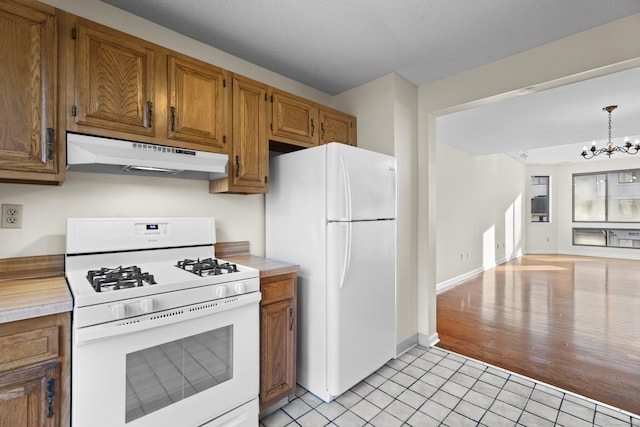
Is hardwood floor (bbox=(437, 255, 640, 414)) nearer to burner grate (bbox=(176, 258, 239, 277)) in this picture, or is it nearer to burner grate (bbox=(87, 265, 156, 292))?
burner grate (bbox=(176, 258, 239, 277))

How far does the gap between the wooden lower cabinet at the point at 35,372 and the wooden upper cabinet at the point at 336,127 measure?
212 cm

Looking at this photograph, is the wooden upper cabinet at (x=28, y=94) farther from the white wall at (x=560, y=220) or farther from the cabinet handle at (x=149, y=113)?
the white wall at (x=560, y=220)

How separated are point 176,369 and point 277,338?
0.67 meters

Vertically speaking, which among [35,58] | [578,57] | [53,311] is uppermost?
[578,57]

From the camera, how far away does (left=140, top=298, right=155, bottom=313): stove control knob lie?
135 cm

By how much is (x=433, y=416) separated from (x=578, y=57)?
8.68 feet

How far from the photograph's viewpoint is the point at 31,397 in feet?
3.87

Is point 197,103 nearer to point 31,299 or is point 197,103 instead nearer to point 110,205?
point 110,205

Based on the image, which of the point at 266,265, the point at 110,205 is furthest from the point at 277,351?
the point at 110,205

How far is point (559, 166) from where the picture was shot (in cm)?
938

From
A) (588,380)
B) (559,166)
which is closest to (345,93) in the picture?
(588,380)

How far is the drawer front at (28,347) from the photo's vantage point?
1.12 meters

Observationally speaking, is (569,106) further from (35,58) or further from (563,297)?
(35,58)

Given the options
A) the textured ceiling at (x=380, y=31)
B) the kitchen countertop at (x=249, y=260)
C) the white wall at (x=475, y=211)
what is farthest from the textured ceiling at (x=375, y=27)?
the white wall at (x=475, y=211)
